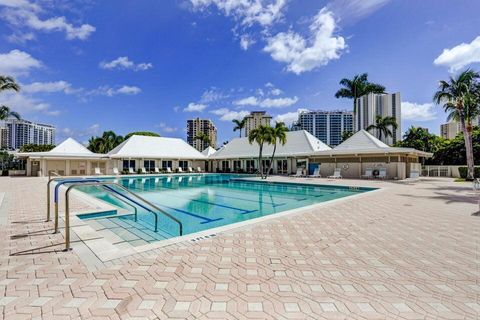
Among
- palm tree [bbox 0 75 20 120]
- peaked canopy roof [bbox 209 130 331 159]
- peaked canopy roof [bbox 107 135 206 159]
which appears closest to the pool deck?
palm tree [bbox 0 75 20 120]

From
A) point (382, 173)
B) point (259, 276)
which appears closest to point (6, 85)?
point (259, 276)

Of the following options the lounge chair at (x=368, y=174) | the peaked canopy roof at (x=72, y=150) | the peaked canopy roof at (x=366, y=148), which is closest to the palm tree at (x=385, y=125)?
the peaked canopy roof at (x=366, y=148)

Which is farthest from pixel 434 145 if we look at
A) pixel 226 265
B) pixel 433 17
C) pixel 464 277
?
pixel 226 265

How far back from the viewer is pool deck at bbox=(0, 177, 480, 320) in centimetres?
245

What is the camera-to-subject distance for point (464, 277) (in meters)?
3.19

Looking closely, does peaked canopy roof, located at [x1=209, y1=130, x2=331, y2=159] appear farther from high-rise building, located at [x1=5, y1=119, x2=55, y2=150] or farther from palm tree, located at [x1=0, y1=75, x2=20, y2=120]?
high-rise building, located at [x1=5, y1=119, x2=55, y2=150]

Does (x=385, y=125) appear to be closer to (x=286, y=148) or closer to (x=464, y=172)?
(x=464, y=172)

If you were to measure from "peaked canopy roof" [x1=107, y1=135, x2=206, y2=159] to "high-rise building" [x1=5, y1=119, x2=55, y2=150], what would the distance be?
70.2 m

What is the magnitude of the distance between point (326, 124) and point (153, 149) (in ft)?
250

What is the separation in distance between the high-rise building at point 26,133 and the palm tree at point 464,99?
102m

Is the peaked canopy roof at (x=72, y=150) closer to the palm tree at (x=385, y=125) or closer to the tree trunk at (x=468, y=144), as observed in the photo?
the palm tree at (x=385, y=125)

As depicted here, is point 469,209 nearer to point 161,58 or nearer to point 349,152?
point 349,152

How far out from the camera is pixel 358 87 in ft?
101

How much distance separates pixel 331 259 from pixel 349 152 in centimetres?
1963
